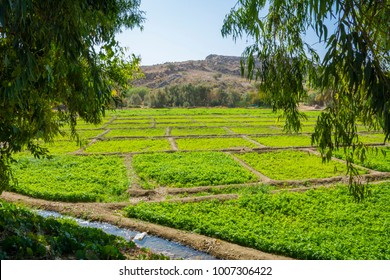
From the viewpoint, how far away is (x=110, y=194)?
12273 millimetres

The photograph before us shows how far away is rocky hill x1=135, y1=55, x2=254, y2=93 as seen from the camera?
422 ft

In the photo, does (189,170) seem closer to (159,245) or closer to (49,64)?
(159,245)

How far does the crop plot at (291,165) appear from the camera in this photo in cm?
1454

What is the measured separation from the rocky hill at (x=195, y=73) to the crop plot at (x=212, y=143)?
9632 centimetres

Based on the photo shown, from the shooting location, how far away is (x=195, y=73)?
146875 millimetres

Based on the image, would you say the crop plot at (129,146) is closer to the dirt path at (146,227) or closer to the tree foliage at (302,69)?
the dirt path at (146,227)

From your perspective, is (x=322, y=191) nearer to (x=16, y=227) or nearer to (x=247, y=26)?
(x=247, y=26)

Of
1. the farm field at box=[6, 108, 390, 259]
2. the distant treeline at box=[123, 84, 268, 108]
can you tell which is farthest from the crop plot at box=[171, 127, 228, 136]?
the distant treeline at box=[123, 84, 268, 108]

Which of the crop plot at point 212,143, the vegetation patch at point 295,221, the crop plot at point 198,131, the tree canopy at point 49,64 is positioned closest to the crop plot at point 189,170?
the vegetation patch at point 295,221

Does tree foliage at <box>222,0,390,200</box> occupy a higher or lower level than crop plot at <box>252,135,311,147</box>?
higher

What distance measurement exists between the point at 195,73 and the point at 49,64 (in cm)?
14571

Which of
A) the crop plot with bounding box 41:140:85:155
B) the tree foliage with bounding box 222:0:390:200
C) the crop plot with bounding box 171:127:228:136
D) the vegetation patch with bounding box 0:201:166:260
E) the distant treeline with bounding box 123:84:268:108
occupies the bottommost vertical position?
the vegetation patch with bounding box 0:201:166:260

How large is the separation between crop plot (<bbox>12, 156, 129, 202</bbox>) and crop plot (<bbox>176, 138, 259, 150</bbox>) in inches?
233

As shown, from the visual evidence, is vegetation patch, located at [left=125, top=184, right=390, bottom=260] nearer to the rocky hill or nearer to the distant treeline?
the distant treeline
